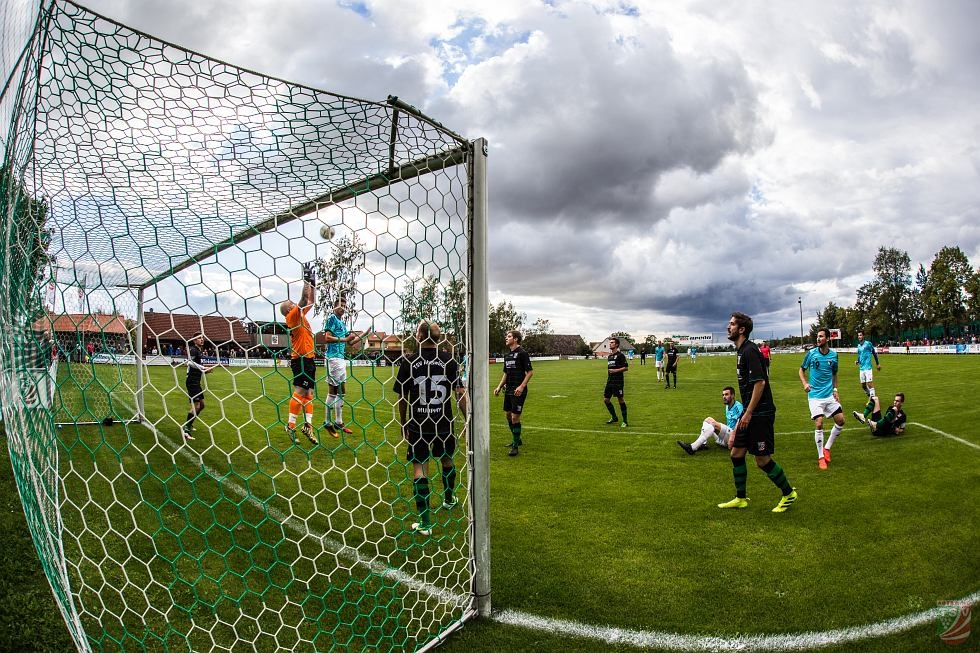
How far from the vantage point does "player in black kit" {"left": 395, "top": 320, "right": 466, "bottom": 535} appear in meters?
3.95

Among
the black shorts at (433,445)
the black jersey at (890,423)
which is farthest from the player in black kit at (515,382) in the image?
the black jersey at (890,423)

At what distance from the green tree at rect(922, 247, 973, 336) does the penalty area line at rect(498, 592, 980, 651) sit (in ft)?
236

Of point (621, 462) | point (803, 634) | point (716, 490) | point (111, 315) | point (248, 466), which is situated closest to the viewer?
point (111, 315)

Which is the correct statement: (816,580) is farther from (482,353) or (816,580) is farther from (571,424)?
(571,424)

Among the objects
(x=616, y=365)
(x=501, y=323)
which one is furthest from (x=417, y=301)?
(x=501, y=323)

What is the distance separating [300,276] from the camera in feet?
8.70

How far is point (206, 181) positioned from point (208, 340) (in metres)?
2.09

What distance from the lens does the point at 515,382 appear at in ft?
26.3

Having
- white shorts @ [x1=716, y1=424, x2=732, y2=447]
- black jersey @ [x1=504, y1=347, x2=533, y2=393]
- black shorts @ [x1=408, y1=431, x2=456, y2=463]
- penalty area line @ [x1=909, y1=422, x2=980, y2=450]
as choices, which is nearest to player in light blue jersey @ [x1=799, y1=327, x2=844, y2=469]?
white shorts @ [x1=716, y1=424, x2=732, y2=447]

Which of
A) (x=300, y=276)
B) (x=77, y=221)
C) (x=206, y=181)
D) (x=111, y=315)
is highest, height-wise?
(x=206, y=181)

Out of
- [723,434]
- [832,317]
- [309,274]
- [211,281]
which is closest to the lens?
[211,281]

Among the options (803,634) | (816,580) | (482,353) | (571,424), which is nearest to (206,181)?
(482,353)

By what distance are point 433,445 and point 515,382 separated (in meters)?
3.82

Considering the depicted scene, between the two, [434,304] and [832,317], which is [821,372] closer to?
[434,304]
